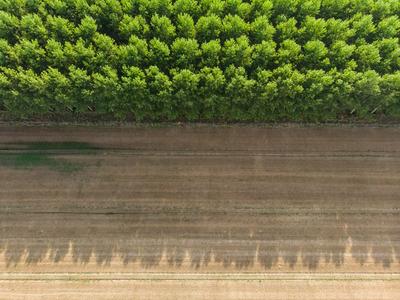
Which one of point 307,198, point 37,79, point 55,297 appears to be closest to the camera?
point 37,79

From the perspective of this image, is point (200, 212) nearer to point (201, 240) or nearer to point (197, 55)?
point (201, 240)

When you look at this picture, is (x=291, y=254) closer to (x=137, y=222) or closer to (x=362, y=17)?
(x=137, y=222)

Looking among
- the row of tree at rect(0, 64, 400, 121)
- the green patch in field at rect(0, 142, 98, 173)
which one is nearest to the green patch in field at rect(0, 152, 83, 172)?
the green patch in field at rect(0, 142, 98, 173)

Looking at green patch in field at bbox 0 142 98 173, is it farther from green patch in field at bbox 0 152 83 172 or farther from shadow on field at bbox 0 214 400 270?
shadow on field at bbox 0 214 400 270

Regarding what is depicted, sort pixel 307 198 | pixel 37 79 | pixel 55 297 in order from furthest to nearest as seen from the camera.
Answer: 1. pixel 307 198
2. pixel 55 297
3. pixel 37 79

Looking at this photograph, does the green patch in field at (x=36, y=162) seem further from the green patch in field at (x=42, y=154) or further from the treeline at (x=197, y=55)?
the treeline at (x=197, y=55)

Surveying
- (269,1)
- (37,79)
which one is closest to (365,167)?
(269,1)
